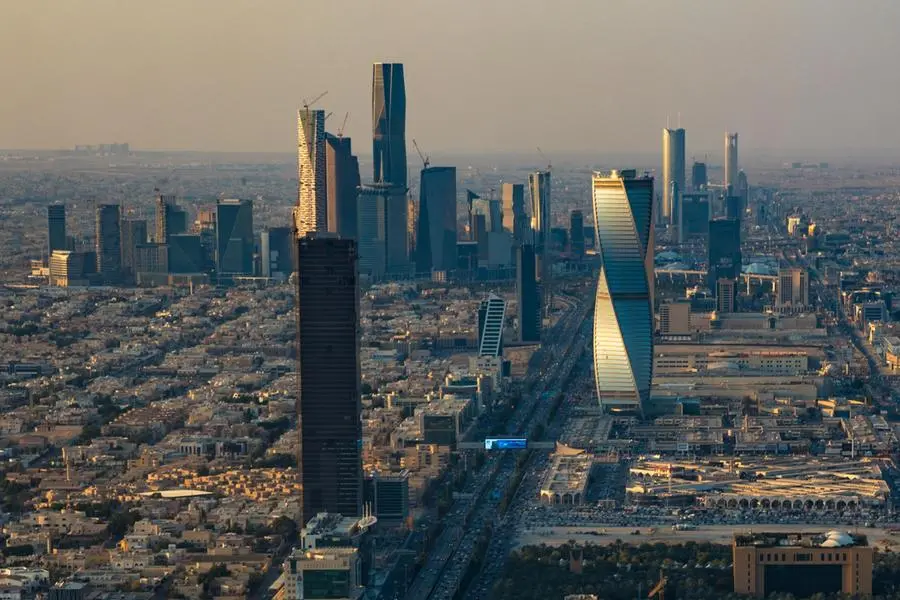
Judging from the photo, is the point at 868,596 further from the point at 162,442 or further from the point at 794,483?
the point at 162,442

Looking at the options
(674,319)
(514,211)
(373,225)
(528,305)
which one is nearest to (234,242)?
(373,225)

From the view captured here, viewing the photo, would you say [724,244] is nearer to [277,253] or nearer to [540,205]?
[540,205]

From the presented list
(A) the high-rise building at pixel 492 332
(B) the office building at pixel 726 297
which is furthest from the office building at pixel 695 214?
(A) the high-rise building at pixel 492 332

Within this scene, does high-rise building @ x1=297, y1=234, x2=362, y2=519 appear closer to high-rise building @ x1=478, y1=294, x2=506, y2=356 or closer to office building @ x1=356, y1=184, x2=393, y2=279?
high-rise building @ x1=478, y1=294, x2=506, y2=356

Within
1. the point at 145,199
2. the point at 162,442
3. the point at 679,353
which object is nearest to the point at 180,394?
the point at 162,442

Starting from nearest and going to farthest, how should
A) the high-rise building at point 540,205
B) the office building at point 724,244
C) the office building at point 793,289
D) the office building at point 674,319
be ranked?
the office building at point 674,319
the office building at point 793,289
the office building at point 724,244
the high-rise building at point 540,205

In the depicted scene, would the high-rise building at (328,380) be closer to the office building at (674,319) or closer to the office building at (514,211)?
the office building at (674,319)

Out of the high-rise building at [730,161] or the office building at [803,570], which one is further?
the high-rise building at [730,161]
